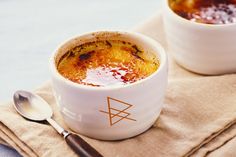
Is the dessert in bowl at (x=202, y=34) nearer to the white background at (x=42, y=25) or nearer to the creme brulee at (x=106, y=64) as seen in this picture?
the creme brulee at (x=106, y=64)

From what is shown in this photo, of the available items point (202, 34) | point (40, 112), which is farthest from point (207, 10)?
point (40, 112)

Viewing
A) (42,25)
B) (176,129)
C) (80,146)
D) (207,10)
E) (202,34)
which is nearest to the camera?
(80,146)

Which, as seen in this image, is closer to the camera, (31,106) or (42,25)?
(31,106)

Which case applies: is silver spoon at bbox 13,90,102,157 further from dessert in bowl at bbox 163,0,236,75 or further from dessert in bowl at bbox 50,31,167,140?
dessert in bowl at bbox 163,0,236,75

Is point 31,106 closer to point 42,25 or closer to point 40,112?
point 40,112

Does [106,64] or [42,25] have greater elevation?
[106,64]

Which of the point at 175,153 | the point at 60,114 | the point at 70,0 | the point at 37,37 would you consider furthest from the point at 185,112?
the point at 70,0

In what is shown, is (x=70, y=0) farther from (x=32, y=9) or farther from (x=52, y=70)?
(x=52, y=70)
